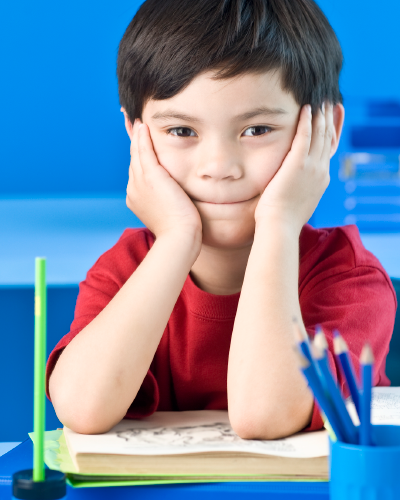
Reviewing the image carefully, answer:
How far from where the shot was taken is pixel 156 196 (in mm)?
830

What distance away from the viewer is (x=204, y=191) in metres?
0.80

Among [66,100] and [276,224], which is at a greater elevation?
[66,100]

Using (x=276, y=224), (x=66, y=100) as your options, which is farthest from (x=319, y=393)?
(x=66, y=100)

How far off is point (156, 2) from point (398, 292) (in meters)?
0.55

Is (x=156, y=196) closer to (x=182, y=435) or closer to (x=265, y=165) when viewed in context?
(x=265, y=165)

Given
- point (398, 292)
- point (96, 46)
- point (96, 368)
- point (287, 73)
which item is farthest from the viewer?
point (96, 46)

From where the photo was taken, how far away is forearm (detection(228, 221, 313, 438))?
0.63 meters

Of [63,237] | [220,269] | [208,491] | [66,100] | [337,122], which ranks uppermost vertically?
[66,100]

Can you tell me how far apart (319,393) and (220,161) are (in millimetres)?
433

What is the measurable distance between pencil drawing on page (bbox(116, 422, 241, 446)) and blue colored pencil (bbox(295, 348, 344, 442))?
21 cm

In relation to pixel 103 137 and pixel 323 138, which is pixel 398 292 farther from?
pixel 103 137

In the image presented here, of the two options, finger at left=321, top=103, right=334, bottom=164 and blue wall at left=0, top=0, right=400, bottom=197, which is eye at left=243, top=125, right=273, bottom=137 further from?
blue wall at left=0, top=0, right=400, bottom=197

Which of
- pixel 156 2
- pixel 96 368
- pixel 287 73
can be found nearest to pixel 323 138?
pixel 287 73

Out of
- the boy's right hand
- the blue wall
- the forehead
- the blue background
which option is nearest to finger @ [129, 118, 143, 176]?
the boy's right hand
